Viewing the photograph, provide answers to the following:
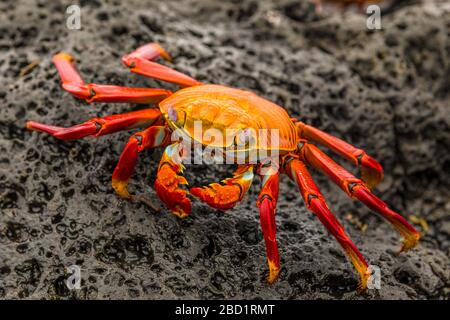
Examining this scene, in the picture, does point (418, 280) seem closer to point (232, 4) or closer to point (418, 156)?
point (418, 156)

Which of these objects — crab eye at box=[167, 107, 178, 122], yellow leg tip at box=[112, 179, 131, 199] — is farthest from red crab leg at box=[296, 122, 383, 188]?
yellow leg tip at box=[112, 179, 131, 199]

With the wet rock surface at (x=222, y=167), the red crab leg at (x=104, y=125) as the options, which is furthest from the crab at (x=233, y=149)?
the wet rock surface at (x=222, y=167)

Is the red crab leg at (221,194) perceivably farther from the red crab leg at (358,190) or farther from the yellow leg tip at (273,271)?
the red crab leg at (358,190)

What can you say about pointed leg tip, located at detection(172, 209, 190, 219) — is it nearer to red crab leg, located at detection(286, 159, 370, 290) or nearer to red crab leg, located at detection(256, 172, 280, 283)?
red crab leg, located at detection(256, 172, 280, 283)

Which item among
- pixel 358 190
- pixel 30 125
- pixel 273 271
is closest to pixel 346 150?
pixel 358 190

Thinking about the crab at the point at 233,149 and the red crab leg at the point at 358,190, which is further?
the red crab leg at the point at 358,190

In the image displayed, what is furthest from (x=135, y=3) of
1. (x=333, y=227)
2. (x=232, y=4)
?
(x=333, y=227)

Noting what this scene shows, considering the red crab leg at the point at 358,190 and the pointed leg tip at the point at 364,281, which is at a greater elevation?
the red crab leg at the point at 358,190

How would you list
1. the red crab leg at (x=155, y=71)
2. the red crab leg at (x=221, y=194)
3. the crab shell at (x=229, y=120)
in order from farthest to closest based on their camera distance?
the red crab leg at (x=155, y=71) < the crab shell at (x=229, y=120) < the red crab leg at (x=221, y=194)
